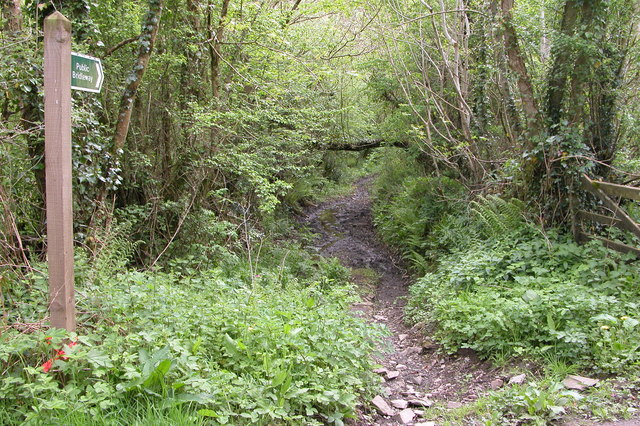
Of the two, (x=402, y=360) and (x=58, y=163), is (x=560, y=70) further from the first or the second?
(x=58, y=163)

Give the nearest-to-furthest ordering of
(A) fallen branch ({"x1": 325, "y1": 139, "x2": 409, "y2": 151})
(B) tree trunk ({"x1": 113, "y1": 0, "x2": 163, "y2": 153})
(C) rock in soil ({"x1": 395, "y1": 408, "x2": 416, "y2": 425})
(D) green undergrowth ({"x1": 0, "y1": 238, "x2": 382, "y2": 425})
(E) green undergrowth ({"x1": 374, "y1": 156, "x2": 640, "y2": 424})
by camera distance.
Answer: (D) green undergrowth ({"x1": 0, "y1": 238, "x2": 382, "y2": 425}), (E) green undergrowth ({"x1": 374, "y1": 156, "x2": 640, "y2": 424}), (C) rock in soil ({"x1": 395, "y1": 408, "x2": 416, "y2": 425}), (B) tree trunk ({"x1": 113, "y1": 0, "x2": 163, "y2": 153}), (A) fallen branch ({"x1": 325, "y1": 139, "x2": 409, "y2": 151})

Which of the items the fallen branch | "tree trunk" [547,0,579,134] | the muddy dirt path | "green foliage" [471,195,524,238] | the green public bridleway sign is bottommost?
the muddy dirt path

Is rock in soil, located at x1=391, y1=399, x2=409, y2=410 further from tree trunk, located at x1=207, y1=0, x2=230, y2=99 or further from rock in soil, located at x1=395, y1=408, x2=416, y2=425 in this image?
tree trunk, located at x1=207, y1=0, x2=230, y2=99

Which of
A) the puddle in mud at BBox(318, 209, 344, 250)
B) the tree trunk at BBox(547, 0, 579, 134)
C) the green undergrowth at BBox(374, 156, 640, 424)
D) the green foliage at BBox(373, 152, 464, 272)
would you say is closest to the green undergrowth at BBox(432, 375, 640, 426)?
the green undergrowth at BBox(374, 156, 640, 424)

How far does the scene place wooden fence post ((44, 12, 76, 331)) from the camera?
3.63 meters

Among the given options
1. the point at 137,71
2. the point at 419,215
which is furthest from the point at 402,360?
the point at 419,215

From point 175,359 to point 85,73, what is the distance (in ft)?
8.03

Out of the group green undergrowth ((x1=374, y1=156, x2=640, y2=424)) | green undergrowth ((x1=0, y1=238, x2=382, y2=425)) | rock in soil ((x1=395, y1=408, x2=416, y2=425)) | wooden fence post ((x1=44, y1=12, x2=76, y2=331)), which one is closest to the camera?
green undergrowth ((x1=0, y1=238, x2=382, y2=425))

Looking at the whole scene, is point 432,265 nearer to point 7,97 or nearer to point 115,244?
point 115,244

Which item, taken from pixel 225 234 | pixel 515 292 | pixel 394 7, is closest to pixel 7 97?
pixel 225 234

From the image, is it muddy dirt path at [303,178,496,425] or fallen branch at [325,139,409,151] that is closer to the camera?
muddy dirt path at [303,178,496,425]

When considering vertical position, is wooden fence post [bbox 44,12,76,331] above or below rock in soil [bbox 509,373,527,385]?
above

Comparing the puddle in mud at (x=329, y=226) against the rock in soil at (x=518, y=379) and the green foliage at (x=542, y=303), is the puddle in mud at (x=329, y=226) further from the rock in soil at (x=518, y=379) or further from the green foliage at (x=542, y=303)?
the rock in soil at (x=518, y=379)

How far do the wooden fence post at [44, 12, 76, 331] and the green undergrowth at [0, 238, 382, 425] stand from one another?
12.9 inches
